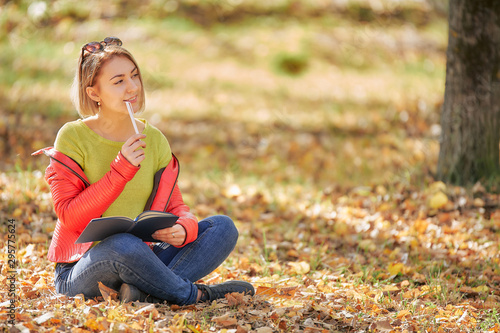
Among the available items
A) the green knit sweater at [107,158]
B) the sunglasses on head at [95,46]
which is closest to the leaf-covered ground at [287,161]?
the green knit sweater at [107,158]

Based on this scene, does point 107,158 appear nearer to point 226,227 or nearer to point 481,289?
point 226,227

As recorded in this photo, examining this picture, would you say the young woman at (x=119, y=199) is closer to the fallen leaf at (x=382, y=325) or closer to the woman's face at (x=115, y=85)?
the woman's face at (x=115, y=85)

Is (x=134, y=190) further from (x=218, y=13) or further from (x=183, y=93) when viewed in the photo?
(x=218, y=13)

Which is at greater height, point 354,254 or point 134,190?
point 134,190

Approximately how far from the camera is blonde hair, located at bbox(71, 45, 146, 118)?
2.51 m

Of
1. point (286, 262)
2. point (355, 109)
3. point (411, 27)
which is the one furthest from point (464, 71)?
point (411, 27)

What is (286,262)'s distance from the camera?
3.56 m

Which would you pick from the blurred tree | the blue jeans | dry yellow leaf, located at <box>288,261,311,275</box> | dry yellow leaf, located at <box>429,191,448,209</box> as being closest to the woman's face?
the blue jeans

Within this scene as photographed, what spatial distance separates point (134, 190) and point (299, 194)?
2.57m

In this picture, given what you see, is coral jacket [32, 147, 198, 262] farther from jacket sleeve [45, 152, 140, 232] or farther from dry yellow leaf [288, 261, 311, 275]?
dry yellow leaf [288, 261, 311, 275]

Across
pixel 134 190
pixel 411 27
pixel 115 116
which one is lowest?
pixel 134 190

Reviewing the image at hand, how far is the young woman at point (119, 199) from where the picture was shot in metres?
2.35

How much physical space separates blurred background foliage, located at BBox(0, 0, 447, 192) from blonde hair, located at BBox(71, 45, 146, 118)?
0.98m

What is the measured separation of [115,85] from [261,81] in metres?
6.69
